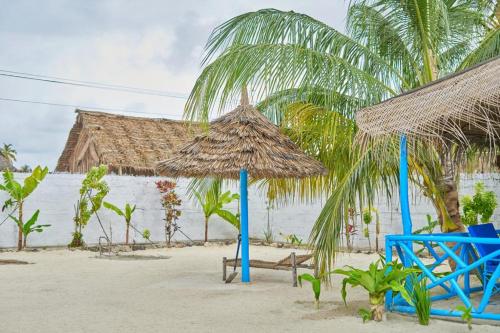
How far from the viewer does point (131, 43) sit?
12195mm

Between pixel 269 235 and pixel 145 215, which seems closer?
pixel 145 215

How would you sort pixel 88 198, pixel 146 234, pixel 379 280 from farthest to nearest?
pixel 146 234 → pixel 88 198 → pixel 379 280

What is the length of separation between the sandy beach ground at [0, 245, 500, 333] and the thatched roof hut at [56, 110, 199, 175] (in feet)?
20.0

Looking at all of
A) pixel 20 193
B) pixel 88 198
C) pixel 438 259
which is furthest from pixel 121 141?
pixel 438 259

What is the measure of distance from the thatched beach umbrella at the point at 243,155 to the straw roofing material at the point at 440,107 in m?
1.97

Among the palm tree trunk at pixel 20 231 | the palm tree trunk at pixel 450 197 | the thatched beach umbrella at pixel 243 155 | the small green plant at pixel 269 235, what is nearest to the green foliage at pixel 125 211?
the palm tree trunk at pixel 20 231

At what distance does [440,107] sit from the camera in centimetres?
514

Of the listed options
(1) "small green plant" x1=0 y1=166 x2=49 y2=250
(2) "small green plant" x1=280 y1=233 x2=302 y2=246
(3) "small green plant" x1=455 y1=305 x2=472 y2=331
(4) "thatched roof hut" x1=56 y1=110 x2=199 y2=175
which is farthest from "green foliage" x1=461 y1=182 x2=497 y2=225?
(1) "small green plant" x1=0 y1=166 x2=49 y2=250

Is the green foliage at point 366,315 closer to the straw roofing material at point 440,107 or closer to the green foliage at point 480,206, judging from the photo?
the straw roofing material at point 440,107

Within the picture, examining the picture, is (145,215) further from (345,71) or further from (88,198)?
(345,71)

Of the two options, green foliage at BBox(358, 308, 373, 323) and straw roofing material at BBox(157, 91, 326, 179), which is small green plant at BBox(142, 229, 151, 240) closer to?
straw roofing material at BBox(157, 91, 326, 179)

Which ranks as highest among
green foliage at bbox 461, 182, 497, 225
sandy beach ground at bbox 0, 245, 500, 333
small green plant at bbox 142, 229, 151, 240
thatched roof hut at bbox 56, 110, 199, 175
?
thatched roof hut at bbox 56, 110, 199, 175

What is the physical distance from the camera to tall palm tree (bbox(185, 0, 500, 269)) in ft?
21.0

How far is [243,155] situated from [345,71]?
182cm
